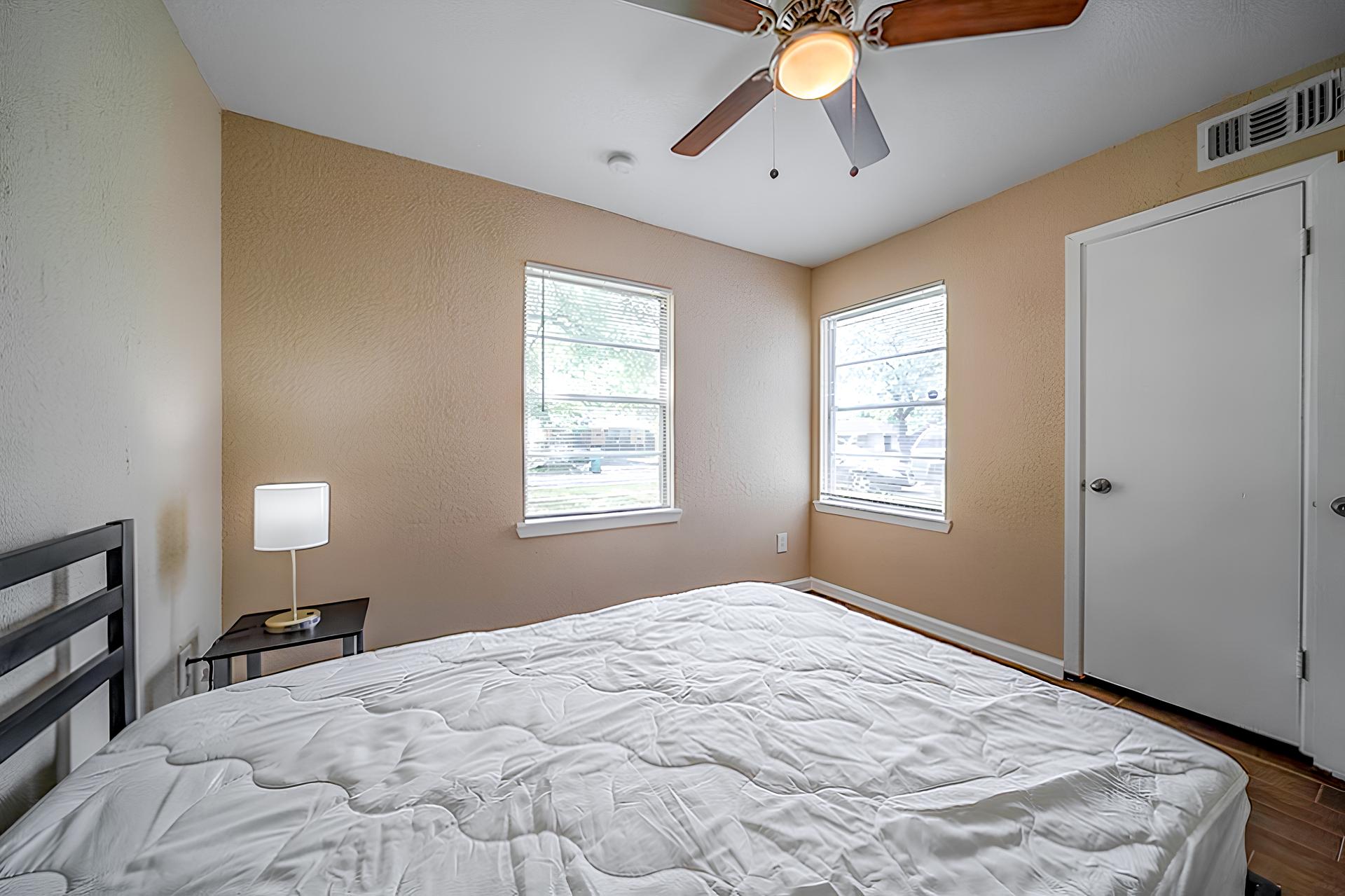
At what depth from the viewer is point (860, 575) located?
3662 millimetres

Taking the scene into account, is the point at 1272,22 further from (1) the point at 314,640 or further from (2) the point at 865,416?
(1) the point at 314,640

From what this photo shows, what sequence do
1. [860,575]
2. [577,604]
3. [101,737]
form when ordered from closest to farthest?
[101,737]
[577,604]
[860,575]

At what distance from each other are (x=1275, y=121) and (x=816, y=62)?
2.03 metres

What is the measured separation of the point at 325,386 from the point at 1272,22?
3.76 meters

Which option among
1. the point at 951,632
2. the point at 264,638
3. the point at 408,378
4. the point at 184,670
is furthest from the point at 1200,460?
the point at 184,670

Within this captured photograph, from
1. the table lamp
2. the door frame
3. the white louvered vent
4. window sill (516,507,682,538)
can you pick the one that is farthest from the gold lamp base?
the white louvered vent

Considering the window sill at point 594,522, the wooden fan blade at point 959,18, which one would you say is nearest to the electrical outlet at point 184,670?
the window sill at point 594,522

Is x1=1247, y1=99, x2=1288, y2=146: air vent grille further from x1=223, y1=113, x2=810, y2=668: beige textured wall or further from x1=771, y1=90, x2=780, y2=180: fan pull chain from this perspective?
x1=223, y1=113, x2=810, y2=668: beige textured wall

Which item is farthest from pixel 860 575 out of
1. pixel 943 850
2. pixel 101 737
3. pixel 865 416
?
pixel 101 737

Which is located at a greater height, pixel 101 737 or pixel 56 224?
pixel 56 224

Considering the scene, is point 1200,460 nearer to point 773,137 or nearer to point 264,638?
point 773,137

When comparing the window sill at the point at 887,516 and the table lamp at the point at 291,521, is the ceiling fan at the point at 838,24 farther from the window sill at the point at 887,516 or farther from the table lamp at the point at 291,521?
the window sill at the point at 887,516

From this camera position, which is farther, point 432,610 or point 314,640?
point 432,610

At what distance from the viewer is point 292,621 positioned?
1.97 meters
